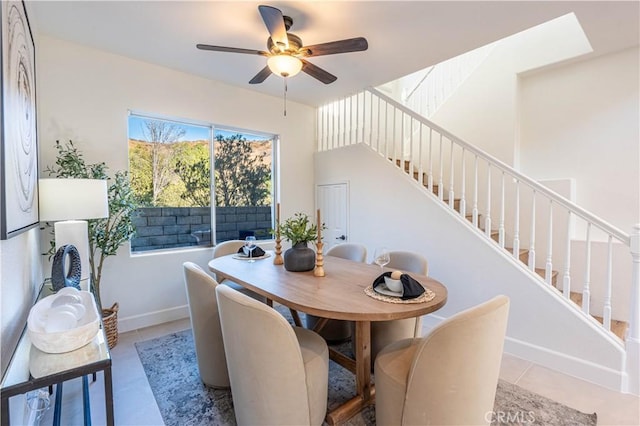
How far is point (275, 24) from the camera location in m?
1.97

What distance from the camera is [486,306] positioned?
51.3 inches

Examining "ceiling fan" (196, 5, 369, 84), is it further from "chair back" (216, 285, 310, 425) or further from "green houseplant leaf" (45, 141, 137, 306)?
"chair back" (216, 285, 310, 425)

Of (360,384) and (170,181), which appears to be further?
(170,181)

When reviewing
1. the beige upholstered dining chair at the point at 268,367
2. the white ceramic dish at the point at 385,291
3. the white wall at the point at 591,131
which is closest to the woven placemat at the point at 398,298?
the white ceramic dish at the point at 385,291

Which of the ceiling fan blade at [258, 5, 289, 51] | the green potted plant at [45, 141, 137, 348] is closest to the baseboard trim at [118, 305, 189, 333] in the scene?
the green potted plant at [45, 141, 137, 348]

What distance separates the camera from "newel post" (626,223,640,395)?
208 centimetres

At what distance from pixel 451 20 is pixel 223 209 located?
3.26 m

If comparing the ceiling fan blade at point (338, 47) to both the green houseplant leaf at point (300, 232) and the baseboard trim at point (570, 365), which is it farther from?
the baseboard trim at point (570, 365)

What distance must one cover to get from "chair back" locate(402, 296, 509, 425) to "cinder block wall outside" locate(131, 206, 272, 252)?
251cm

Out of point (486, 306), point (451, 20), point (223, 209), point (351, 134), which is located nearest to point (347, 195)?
point (351, 134)

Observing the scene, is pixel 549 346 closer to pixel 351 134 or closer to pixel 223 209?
pixel 351 134

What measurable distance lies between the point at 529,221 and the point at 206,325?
382cm

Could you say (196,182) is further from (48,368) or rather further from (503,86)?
(503,86)

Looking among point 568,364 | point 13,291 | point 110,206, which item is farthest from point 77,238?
point 568,364
